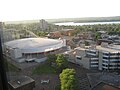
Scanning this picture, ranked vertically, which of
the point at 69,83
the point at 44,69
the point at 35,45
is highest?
the point at 35,45

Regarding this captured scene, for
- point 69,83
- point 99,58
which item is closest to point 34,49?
point 99,58

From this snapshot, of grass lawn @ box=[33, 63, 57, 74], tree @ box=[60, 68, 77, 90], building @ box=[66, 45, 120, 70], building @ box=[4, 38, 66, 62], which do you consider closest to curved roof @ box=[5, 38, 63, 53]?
Answer: building @ box=[4, 38, 66, 62]

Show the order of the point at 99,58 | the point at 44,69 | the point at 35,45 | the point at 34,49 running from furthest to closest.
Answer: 1. the point at 35,45
2. the point at 34,49
3. the point at 44,69
4. the point at 99,58

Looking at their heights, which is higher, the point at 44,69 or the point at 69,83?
the point at 69,83

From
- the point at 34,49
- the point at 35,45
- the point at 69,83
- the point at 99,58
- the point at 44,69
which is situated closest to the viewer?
the point at 69,83

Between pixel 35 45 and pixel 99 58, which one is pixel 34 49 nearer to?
pixel 35 45

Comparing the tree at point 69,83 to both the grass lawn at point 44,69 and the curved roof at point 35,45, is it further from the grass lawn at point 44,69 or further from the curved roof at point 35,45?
the curved roof at point 35,45

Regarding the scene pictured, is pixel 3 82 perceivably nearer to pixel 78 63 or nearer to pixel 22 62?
pixel 78 63

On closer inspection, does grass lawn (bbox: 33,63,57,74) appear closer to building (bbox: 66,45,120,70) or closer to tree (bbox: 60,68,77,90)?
building (bbox: 66,45,120,70)

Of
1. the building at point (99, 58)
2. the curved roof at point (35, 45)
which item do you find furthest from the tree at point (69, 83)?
the curved roof at point (35, 45)
